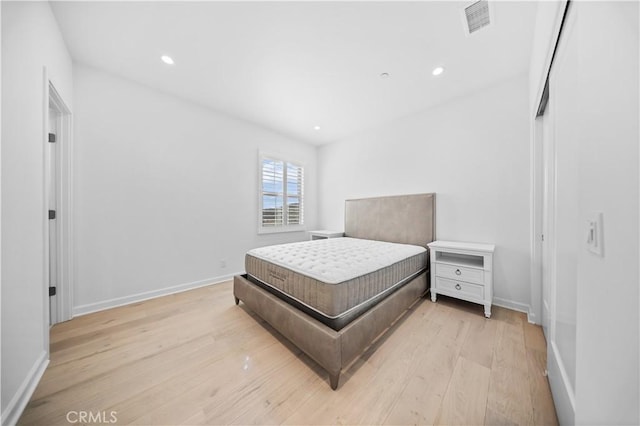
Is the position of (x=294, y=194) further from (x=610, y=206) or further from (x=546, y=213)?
(x=610, y=206)

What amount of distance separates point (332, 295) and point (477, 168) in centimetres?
246

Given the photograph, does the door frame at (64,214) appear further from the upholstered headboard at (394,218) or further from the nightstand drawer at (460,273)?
the nightstand drawer at (460,273)

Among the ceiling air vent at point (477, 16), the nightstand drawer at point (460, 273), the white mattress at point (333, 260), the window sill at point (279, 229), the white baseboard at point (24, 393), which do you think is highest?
the ceiling air vent at point (477, 16)

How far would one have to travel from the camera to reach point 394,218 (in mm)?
3207

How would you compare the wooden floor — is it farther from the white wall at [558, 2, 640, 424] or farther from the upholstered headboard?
the upholstered headboard

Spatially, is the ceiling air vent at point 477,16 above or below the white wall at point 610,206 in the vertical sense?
above

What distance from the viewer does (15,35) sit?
120cm

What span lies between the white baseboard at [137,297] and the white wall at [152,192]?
1 centimetres

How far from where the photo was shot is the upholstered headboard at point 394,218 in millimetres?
2873

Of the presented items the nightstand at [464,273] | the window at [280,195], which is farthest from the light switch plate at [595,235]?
the window at [280,195]

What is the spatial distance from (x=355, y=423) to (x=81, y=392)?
5.35 ft

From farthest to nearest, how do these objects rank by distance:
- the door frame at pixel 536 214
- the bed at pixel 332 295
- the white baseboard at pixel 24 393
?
the door frame at pixel 536 214, the bed at pixel 332 295, the white baseboard at pixel 24 393

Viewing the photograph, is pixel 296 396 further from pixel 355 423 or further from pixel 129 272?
pixel 129 272

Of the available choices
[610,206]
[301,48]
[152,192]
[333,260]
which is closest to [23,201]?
[152,192]
